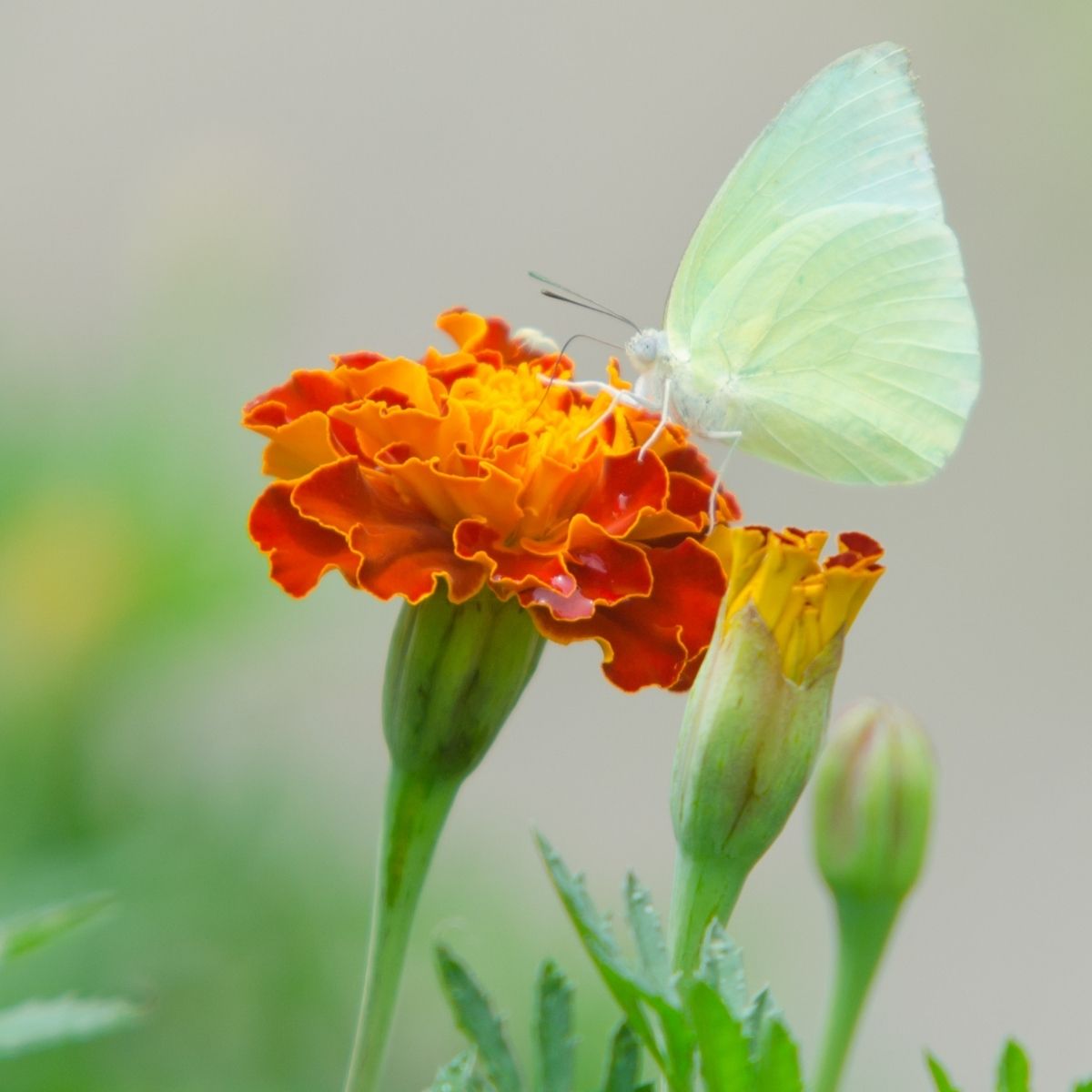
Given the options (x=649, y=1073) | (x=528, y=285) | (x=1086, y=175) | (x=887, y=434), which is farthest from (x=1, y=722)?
(x=1086, y=175)

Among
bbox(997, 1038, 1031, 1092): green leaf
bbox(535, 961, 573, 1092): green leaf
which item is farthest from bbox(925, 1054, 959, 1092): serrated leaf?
bbox(535, 961, 573, 1092): green leaf

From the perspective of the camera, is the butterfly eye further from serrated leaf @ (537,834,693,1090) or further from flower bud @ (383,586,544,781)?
serrated leaf @ (537,834,693,1090)

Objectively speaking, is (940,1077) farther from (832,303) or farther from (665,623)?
(832,303)

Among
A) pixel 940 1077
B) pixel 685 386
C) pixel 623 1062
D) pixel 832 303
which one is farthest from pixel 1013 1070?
pixel 832 303

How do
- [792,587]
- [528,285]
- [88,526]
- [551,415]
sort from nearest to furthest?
[792,587] < [551,415] < [88,526] < [528,285]

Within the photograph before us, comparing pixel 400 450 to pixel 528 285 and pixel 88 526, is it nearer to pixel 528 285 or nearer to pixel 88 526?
pixel 88 526
